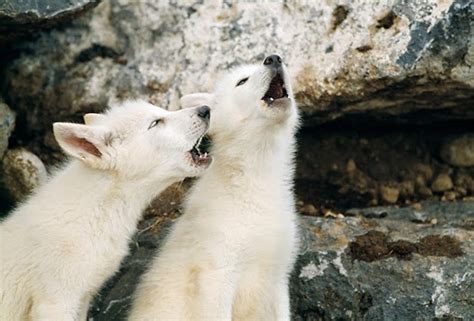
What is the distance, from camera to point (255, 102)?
9.84 metres

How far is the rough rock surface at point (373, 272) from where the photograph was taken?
9.80 meters

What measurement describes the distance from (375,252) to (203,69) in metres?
2.59

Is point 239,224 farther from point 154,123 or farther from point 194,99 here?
point 194,99

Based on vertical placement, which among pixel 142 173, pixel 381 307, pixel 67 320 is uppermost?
pixel 142 173

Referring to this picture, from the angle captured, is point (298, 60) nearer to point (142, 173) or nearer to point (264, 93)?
point (264, 93)

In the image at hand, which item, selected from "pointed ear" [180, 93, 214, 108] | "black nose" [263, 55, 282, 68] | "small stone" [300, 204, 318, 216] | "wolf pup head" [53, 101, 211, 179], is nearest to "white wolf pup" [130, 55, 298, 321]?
"black nose" [263, 55, 282, 68]

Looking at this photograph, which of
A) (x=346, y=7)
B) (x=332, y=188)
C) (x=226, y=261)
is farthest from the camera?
(x=332, y=188)

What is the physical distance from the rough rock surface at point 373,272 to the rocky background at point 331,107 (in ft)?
0.05

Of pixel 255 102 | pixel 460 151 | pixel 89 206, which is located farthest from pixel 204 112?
pixel 460 151

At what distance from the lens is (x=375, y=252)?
10234 mm

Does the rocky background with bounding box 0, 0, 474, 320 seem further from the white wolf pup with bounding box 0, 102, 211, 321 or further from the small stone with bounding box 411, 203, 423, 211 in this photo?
the white wolf pup with bounding box 0, 102, 211, 321

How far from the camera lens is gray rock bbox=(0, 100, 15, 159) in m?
11.0

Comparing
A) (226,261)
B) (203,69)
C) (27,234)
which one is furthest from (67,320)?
(203,69)

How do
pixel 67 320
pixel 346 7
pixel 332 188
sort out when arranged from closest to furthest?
pixel 67 320 < pixel 346 7 < pixel 332 188
